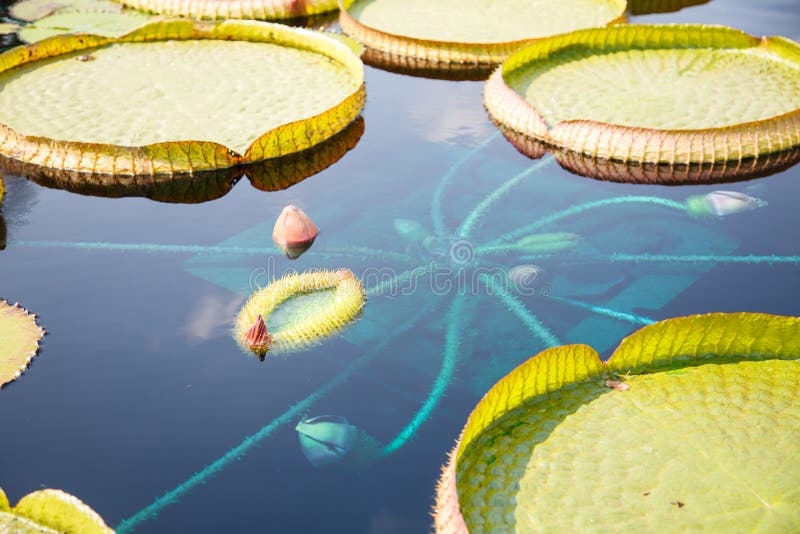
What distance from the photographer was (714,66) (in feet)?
14.1

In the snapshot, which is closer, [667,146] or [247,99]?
[667,146]

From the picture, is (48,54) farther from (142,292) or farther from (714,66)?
(714,66)

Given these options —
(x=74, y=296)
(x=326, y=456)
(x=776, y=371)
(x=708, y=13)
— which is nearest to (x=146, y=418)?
A: (x=326, y=456)

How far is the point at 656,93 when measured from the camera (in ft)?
13.2

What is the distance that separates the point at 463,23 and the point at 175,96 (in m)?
1.90

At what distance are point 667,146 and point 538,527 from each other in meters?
2.20

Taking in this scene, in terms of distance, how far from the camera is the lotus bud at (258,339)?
2678 millimetres

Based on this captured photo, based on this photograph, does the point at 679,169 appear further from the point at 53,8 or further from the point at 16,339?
the point at 53,8

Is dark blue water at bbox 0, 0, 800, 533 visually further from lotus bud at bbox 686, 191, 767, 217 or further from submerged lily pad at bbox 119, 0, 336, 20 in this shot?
submerged lily pad at bbox 119, 0, 336, 20

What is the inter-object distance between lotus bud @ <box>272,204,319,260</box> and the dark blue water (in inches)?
2.2

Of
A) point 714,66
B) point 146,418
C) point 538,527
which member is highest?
point 714,66

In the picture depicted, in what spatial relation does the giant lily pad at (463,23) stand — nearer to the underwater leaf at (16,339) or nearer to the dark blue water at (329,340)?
the dark blue water at (329,340)

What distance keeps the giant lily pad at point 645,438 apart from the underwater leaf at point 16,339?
4.63ft

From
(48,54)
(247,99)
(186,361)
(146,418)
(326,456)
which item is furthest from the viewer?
(48,54)
